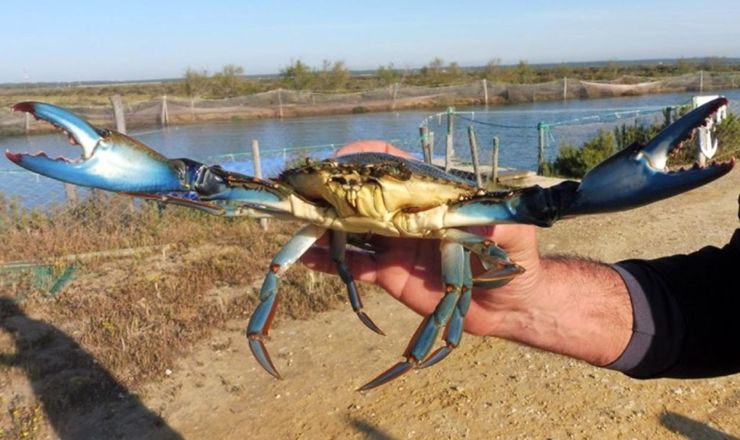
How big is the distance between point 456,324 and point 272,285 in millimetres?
786

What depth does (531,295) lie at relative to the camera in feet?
→ 9.36

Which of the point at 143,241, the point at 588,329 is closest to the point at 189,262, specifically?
the point at 143,241

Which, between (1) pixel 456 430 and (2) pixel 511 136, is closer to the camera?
(1) pixel 456 430

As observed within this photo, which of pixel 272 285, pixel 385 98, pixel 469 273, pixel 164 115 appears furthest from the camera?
pixel 385 98

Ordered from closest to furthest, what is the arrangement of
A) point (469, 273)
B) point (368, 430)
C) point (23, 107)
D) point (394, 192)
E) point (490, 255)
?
point (23, 107)
point (394, 192)
point (490, 255)
point (469, 273)
point (368, 430)

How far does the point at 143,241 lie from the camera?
928cm

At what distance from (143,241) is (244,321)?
10.2ft

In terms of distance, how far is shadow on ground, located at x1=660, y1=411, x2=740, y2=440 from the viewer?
4.57m

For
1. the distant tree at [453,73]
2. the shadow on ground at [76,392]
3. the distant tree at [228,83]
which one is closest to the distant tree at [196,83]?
the distant tree at [228,83]

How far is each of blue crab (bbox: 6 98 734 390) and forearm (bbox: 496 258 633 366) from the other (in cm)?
48

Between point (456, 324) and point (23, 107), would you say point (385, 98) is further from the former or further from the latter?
point (23, 107)

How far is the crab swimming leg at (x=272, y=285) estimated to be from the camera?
267 cm

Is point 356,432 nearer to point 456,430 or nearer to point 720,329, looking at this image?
point 456,430

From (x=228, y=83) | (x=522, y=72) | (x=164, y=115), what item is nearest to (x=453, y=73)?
(x=522, y=72)
